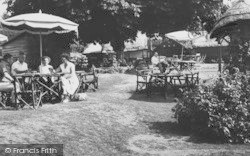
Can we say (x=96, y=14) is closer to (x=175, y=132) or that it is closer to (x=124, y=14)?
(x=124, y=14)

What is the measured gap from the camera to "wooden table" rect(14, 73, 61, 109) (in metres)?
11.6

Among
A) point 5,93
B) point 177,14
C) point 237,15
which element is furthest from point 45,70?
point 177,14

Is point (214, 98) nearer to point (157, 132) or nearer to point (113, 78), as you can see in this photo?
point (157, 132)

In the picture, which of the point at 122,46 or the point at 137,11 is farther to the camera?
the point at 122,46

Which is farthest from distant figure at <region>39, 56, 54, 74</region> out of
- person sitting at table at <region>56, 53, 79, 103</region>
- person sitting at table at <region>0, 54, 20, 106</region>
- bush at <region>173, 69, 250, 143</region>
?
bush at <region>173, 69, 250, 143</region>

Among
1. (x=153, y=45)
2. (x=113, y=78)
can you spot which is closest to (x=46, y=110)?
(x=113, y=78)

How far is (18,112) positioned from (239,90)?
20.2 ft

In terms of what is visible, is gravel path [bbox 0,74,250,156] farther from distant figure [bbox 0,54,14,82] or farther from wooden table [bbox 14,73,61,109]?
distant figure [bbox 0,54,14,82]

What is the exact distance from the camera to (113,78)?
2383 cm

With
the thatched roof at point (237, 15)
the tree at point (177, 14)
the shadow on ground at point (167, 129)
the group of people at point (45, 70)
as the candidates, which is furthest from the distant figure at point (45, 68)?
the tree at point (177, 14)

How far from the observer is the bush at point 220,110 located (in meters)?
9.75

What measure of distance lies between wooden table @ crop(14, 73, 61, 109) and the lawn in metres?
0.48

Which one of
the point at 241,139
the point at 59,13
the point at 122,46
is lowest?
the point at 241,139

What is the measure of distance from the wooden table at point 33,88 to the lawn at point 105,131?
1.57 feet
